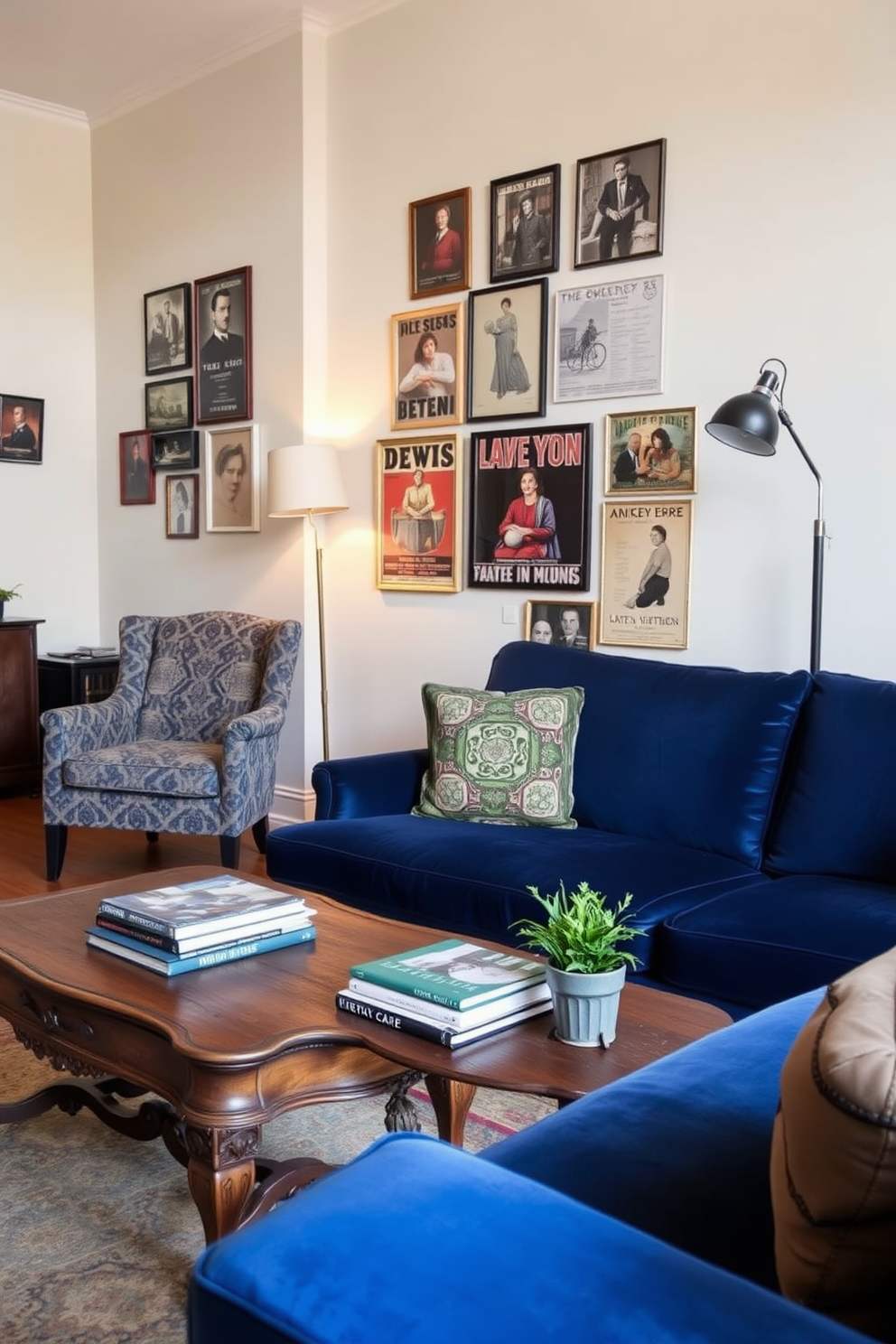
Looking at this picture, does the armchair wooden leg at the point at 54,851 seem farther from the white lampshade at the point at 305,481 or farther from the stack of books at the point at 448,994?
the stack of books at the point at 448,994

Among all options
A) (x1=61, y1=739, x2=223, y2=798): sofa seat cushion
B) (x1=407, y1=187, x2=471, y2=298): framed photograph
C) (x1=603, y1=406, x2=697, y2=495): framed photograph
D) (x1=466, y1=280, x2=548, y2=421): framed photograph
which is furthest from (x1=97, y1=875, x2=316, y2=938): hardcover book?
(x1=407, y1=187, x2=471, y2=298): framed photograph

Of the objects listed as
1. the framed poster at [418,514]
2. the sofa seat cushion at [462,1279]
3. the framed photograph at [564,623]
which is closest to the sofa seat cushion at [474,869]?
the framed photograph at [564,623]

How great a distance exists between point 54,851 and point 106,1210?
7.70ft

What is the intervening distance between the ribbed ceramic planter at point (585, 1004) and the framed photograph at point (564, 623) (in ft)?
7.98

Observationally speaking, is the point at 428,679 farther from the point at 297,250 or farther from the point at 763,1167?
the point at 763,1167

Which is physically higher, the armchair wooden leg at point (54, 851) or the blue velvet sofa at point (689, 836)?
the blue velvet sofa at point (689, 836)

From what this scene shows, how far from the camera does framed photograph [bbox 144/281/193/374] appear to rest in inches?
216

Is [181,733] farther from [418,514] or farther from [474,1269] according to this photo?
[474,1269]

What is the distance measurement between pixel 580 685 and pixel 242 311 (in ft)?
9.17

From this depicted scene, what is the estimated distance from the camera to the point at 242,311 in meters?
5.15

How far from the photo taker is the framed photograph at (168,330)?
18.0 ft

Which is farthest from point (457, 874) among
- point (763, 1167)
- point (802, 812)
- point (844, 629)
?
point (763, 1167)

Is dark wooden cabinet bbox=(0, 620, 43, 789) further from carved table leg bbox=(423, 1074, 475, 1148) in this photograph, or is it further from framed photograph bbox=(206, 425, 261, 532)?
carved table leg bbox=(423, 1074, 475, 1148)

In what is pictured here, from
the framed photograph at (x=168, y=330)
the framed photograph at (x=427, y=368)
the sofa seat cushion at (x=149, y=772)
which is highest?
the framed photograph at (x=168, y=330)
